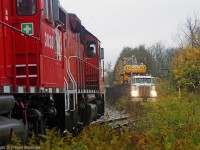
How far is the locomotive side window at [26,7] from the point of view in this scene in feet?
27.4

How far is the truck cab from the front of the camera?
3431 cm

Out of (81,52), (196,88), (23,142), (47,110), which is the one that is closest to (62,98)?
(47,110)

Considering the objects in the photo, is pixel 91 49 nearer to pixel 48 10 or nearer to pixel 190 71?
pixel 48 10

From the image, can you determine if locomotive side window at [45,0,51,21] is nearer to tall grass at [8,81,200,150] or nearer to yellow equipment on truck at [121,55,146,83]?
tall grass at [8,81,200,150]

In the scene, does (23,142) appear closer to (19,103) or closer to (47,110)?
(19,103)

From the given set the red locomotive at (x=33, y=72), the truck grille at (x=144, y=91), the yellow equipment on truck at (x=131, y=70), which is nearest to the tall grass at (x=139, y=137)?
the red locomotive at (x=33, y=72)

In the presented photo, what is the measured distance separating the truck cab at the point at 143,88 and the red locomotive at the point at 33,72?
73.2 feet

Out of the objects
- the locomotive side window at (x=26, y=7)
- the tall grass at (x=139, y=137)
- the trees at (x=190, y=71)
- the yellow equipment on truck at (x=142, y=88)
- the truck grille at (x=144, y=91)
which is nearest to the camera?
the tall grass at (x=139, y=137)

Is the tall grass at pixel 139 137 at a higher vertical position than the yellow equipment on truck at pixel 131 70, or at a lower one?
lower

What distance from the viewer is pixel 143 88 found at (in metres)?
35.2

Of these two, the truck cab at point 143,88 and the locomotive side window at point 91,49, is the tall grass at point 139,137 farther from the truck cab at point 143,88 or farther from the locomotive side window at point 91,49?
the truck cab at point 143,88

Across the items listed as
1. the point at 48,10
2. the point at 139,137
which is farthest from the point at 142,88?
the point at 139,137

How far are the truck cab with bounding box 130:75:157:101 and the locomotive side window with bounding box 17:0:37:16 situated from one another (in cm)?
2543

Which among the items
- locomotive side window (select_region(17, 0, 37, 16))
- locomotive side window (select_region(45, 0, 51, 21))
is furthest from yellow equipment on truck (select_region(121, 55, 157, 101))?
locomotive side window (select_region(17, 0, 37, 16))
